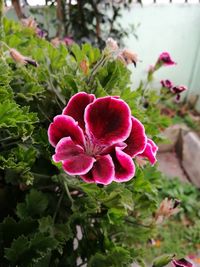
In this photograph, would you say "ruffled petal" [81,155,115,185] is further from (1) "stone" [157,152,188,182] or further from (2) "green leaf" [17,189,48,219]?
(1) "stone" [157,152,188,182]

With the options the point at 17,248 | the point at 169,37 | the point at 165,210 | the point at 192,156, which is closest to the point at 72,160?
the point at 17,248

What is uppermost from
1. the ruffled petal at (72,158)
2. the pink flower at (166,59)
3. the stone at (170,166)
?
the ruffled petal at (72,158)

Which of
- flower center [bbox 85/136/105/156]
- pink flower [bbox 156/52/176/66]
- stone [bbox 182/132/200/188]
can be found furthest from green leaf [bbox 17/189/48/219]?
stone [bbox 182/132/200/188]

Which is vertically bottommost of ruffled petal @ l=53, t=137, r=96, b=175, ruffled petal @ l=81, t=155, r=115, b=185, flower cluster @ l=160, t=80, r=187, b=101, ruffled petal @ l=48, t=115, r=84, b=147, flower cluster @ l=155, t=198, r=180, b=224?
flower cluster @ l=155, t=198, r=180, b=224

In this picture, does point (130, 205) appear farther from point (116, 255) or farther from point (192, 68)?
point (192, 68)

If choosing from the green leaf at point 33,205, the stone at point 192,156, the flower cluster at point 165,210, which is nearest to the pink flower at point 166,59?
the flower cluster at point 165,210

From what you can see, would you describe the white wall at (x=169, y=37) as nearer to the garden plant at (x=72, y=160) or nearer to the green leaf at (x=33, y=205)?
the garden plant at (x=72, y=160)

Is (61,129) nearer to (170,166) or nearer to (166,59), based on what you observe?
(166,59)

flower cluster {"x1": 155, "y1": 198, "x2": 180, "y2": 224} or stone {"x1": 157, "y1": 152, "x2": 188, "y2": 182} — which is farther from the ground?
flower cluster {"x1": 155, "y1": 198, "x2": 180, "y2": 224}
